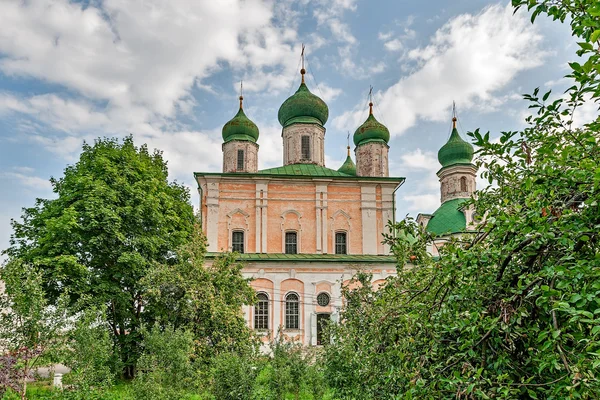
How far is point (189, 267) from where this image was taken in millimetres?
14453

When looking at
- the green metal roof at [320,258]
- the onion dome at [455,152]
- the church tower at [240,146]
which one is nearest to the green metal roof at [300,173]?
the church tower at [240,146]

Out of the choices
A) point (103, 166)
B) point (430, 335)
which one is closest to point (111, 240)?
point (103, 166)

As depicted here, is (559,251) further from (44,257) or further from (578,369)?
(44,257)

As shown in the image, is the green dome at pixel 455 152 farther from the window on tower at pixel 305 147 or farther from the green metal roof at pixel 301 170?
the window on tower at pixel 305 147

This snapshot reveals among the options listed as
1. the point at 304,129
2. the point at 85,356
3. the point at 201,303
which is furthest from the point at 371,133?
the point at 85,356

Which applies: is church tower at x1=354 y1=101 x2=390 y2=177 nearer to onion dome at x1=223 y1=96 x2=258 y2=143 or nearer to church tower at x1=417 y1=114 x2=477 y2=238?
onion dome at x1=223 y1=96 x2=258 y2=143

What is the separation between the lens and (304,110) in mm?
28438

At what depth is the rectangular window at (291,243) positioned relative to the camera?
25281 millimetres

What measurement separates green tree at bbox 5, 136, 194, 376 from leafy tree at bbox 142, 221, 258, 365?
3.14 metres

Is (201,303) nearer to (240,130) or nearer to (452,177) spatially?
(240,130)

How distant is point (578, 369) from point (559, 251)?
0.73m

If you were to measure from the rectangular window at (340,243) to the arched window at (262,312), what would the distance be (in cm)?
462

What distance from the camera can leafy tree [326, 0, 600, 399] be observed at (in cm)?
225

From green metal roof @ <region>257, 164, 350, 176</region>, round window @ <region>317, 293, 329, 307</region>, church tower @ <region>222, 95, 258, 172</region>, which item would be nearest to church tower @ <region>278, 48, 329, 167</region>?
green metal roof @ <region>257, 164, 350, 176</region>
